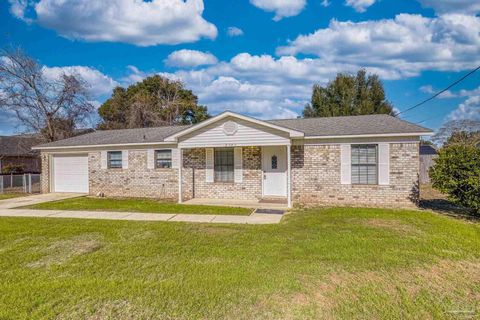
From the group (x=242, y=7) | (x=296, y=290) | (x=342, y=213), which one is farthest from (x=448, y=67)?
(x=296, y=290)

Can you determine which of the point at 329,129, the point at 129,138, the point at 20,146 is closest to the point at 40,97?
the point at 20,146

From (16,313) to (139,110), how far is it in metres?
26.0

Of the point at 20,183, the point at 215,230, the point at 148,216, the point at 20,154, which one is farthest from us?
the point at 20,154

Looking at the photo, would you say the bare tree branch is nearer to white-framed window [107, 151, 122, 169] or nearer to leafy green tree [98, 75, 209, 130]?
leafy green tree [98, 75, 209, 130]

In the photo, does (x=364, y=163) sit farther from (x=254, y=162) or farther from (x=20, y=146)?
(x=20, y=146)

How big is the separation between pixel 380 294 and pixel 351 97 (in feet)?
90.5

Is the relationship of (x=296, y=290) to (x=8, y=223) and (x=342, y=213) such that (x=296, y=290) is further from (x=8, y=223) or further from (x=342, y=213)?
(x=8, y=223)

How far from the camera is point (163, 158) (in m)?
13.2

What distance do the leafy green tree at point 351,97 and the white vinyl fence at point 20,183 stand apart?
2483cm

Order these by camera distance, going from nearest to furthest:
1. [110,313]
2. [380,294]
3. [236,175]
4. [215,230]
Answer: [110,313] → [380,294] → [215,230] → [236,175]

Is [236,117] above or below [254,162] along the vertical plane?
above

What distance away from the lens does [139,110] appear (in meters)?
27.4

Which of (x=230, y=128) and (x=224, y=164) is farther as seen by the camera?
(x=224, y=164)

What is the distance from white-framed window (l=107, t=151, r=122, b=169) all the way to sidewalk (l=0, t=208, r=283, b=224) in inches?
173
